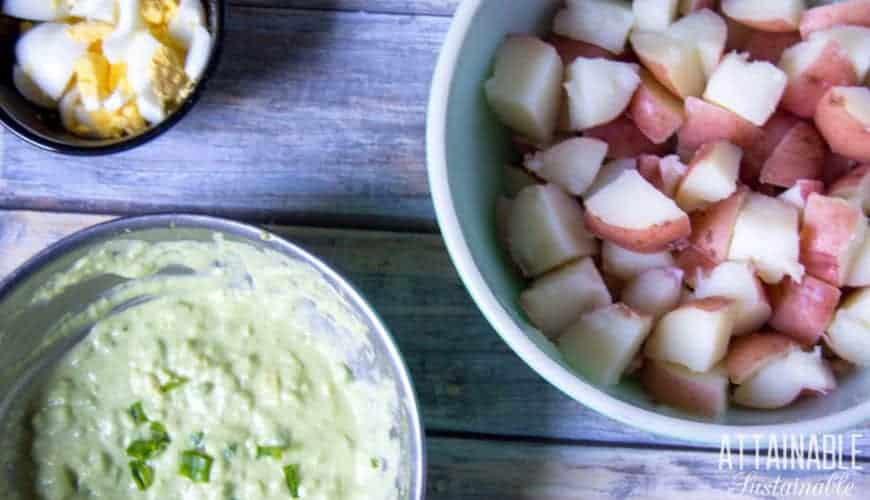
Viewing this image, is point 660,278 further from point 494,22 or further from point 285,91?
point 285,91

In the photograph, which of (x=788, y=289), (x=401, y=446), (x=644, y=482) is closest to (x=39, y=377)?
(x=401, y=446)

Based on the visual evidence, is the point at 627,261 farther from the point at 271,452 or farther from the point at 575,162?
the point at 271,452

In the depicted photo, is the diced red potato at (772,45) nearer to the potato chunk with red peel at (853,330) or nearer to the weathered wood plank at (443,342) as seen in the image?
the potato chunk with red peel at (853,330)

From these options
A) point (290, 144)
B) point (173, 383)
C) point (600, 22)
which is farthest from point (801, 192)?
point (173, 383)

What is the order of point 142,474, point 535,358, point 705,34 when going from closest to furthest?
point 535,358 < point 705,34 < point 142,474

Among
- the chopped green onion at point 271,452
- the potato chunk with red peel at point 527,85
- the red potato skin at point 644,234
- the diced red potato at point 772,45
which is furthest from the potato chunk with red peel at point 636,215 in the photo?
the chopped green onion at point 271,452

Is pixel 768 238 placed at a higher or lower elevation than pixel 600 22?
lower
